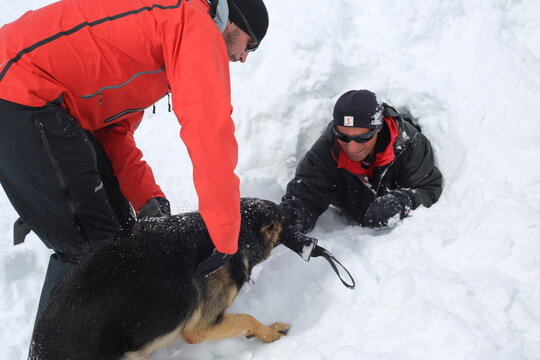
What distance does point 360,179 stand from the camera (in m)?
4.54

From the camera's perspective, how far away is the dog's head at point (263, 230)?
11.3 ft

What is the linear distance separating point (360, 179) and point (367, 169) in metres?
0.15

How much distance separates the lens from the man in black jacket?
13.0ft

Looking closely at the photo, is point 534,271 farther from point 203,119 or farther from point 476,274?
point 203,119

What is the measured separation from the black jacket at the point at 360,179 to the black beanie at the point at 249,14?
1.93 m

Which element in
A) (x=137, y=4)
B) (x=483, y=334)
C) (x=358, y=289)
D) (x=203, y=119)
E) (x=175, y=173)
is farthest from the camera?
(x=175, y=173)

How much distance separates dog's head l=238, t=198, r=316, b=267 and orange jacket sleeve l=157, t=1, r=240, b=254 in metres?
1.05

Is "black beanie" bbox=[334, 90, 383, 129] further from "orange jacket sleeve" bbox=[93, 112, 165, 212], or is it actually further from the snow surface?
"orange jacket sleeve" bbox=[93, 112, 165, 212]

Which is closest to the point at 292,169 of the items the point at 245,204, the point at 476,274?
the point at 245,204

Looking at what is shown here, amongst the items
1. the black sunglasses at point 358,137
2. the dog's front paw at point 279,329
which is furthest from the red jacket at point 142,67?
the black sunglasses at point 358,137

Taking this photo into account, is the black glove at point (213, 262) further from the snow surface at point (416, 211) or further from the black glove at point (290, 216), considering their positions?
the black glove at point (290, 216)

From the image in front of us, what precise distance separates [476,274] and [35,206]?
3.15 meters

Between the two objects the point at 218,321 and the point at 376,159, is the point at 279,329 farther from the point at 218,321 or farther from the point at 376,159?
the point at 376,159

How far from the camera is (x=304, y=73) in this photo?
5168 millimetres
